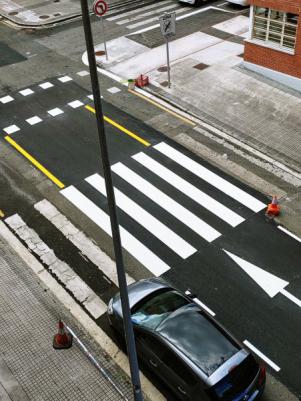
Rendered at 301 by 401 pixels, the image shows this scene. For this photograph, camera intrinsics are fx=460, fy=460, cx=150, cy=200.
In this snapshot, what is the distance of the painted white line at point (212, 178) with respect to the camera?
555 inches

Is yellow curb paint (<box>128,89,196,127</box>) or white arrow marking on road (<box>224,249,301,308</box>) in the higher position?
yellow curb paint (<box>128,89,196,127</box>)

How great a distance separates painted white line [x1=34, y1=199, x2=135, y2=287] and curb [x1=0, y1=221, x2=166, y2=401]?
3.80 feet

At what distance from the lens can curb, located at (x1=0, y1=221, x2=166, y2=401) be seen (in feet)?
31.0

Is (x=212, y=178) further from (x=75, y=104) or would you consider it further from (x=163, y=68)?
(x=163, y=68)

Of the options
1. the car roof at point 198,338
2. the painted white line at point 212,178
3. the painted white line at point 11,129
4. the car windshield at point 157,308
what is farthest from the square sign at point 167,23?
the car roof at point 198,338

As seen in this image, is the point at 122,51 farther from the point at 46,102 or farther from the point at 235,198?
the point at 235,198

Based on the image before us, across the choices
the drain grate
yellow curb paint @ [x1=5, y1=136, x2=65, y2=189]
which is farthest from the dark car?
the drain grate

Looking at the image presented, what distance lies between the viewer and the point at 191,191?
574 inches

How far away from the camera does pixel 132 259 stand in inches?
487

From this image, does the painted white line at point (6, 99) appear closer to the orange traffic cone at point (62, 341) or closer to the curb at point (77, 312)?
the curb at point (77, 312)

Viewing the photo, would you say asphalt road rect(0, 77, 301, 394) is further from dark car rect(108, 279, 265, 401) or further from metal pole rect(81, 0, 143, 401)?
metal pole rect(81, 0, 143, 401)

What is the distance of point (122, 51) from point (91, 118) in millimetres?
6691

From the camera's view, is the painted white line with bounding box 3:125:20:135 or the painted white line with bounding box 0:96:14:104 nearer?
the painted white line with bounding box 3:125:20:135

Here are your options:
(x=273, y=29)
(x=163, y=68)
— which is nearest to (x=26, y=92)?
(x=163, y=68)
